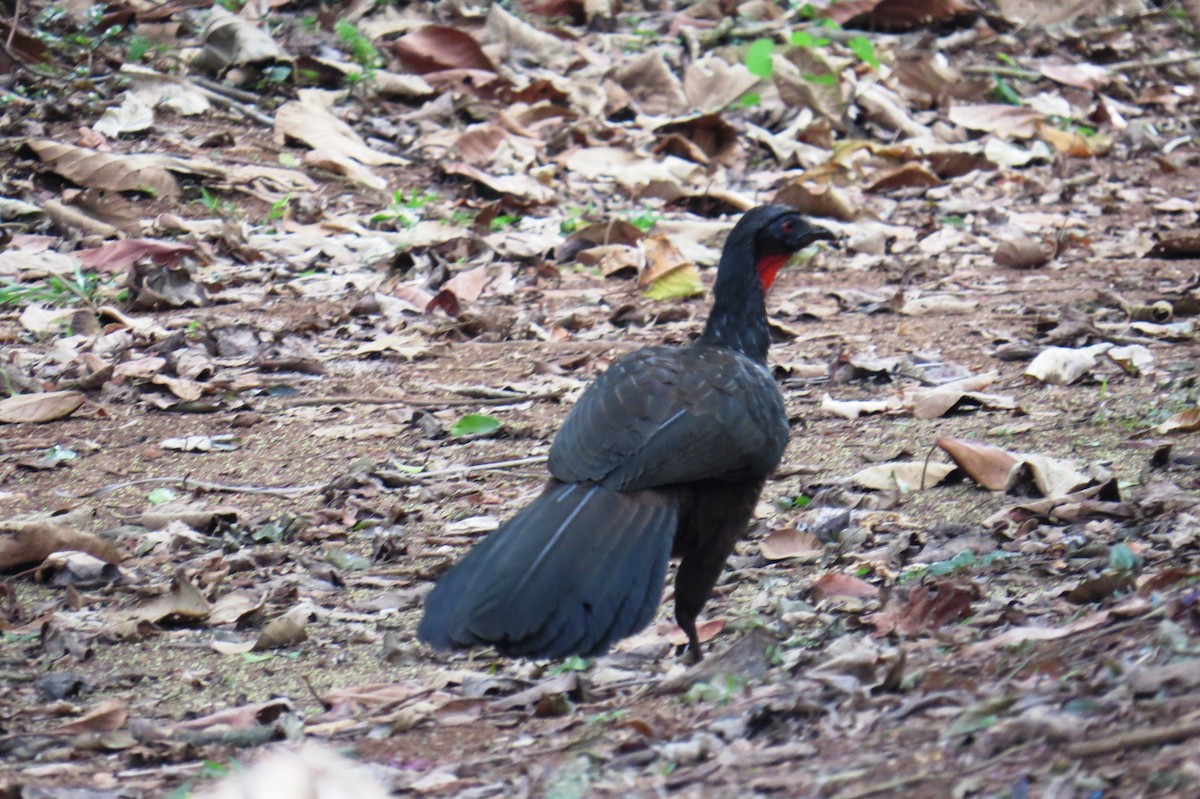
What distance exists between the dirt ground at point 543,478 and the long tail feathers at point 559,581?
204 millimetres

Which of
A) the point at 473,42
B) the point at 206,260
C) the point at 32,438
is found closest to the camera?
the point at 32,438

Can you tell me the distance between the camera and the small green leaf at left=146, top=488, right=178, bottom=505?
18.1 ft

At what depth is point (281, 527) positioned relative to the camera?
5.26 metres

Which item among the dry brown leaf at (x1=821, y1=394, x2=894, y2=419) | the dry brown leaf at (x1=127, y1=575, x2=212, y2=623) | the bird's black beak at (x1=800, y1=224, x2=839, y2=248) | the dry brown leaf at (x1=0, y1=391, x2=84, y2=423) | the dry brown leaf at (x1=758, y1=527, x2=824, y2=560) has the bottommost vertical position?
the dry brown leaf at (x1=821, y1=394, x2=894, y2=419)

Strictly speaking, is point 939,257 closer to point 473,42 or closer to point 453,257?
point 453,257

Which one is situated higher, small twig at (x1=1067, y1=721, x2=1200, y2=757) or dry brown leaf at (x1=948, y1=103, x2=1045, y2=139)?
small twig at (x1=1067, y1=721, x2=1200, y2=757)

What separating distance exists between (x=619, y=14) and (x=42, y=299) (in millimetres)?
6771

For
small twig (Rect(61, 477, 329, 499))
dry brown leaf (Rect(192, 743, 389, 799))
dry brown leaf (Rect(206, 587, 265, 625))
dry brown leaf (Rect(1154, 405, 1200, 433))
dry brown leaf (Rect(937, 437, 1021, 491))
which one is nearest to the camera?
dry brown leaf (Rect(192, 743, 389, 799))

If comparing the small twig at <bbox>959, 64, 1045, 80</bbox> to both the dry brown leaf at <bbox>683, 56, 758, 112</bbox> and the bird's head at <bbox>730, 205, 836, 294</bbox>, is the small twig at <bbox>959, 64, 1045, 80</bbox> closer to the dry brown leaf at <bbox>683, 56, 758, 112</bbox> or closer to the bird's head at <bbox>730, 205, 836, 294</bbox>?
the dry brown leaf at <bbox>683, 56, 758, 112</bbox>

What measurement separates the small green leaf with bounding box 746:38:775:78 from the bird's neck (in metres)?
6.37

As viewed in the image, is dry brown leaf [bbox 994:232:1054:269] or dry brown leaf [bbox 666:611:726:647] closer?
dry brown leaf [bbox 666:611:726:647]

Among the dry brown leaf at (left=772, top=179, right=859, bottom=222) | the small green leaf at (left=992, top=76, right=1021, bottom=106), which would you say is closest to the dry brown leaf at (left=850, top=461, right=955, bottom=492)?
the dry brown leaf at (left=772, top=179, right=859, bottom=222)

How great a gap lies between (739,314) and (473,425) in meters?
1.44

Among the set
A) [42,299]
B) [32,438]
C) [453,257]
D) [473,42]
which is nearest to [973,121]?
[473,42]
